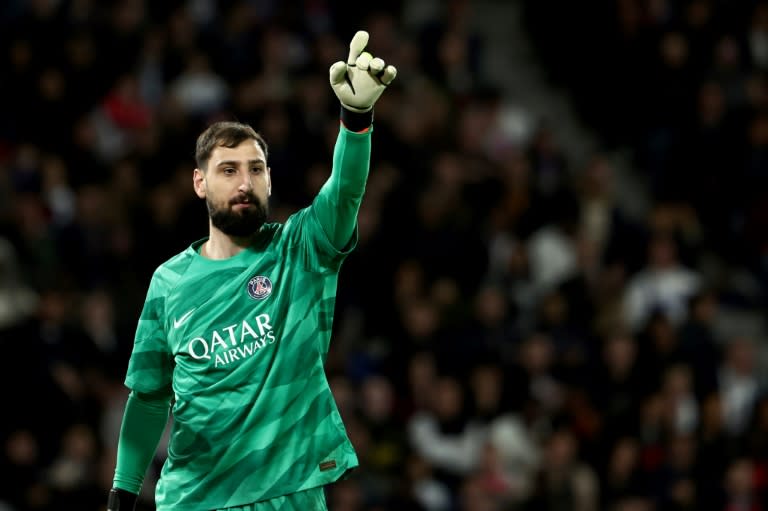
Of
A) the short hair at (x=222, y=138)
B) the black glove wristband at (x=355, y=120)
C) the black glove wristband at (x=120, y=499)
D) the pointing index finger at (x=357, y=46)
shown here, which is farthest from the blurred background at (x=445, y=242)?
the pointing index finger at (x=357, y=46)

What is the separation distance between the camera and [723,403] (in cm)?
1186

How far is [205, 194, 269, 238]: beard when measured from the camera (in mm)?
4820

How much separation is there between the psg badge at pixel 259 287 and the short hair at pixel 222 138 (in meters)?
0.46

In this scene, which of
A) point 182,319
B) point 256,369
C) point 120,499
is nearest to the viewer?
point 256,369

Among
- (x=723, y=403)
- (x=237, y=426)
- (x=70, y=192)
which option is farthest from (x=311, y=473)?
(x=723, y=403)

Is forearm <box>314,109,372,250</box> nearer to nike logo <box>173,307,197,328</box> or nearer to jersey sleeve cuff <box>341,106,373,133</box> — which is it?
jersey sleeve cuff <box>341,106,373,133</box>

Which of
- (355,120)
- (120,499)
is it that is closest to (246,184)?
(355,120)

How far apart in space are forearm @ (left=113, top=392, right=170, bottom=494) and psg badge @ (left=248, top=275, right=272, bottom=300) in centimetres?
63

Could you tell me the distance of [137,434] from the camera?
17.0 feet

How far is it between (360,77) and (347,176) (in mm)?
348

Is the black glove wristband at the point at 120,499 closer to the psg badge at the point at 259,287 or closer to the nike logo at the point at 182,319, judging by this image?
the nike logo at the point at 182,319

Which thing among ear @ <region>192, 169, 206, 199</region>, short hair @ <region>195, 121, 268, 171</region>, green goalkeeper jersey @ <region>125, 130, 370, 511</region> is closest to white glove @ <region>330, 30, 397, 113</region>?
green goalkeeper jersey @ <region>125, 130, 370, 511</region>

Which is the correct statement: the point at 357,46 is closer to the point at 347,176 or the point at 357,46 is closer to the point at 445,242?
the point at 347,176

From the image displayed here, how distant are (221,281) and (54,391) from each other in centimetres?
526
